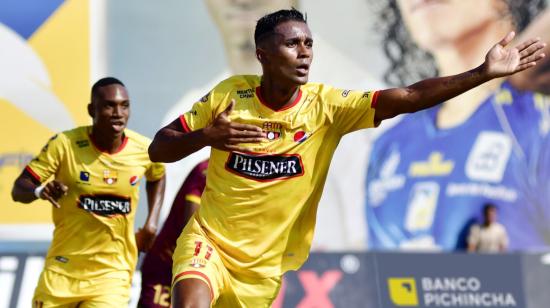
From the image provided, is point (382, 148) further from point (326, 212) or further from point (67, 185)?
point (67, 185)

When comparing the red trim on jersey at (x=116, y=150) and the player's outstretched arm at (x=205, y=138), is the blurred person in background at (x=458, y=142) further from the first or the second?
the player's outstretched arm at (x=205, y=138)

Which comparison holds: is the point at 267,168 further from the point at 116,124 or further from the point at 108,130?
the point at 108,130

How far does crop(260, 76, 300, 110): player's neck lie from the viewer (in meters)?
5.91

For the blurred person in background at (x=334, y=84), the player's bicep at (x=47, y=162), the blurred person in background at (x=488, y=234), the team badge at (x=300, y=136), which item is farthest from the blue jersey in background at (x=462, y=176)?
the team badge at (x=300, y=136)

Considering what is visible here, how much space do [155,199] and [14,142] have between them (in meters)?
5.60

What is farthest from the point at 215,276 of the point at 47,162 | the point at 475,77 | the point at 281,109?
the point at 47,162

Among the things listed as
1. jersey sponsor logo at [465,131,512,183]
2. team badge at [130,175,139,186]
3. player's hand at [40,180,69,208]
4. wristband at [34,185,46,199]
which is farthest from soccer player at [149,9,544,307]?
jersey sponsor logo at [465,131,512,183]

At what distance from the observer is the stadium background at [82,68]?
13461mm

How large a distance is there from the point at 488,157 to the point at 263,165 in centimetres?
1231

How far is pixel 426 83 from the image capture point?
5.54 m

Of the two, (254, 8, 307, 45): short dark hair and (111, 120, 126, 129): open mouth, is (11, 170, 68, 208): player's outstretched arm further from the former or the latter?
(254, 8, 307, 45): short dark hair

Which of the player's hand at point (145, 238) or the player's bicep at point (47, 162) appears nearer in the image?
the player's bicep at point (47, 162)

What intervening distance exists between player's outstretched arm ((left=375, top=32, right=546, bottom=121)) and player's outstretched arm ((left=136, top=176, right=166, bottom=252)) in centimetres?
326

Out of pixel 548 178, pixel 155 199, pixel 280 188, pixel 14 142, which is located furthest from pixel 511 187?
pixel 280 188
